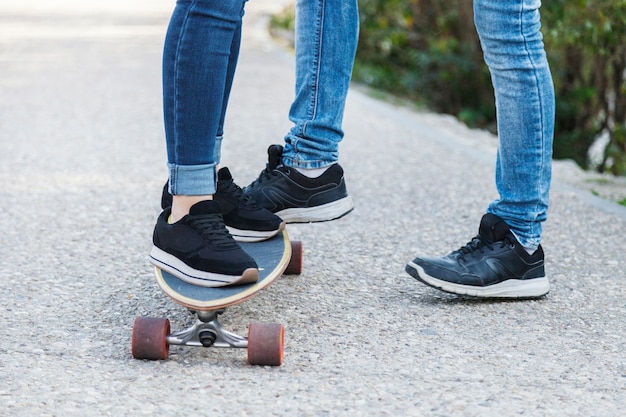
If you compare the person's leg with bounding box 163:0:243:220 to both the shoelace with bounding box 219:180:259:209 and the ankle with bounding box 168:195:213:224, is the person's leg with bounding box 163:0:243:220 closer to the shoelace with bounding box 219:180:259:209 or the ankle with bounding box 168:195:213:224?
the ankle with bounding box 168:195:213:224

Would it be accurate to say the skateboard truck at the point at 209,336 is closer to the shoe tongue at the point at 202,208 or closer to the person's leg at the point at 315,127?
the shoe tongue at the point at 202,208

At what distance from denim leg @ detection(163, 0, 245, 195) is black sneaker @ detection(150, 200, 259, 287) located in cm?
7

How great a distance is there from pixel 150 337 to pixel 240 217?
497 mm

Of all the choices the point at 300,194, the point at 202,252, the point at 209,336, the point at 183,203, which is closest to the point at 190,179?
the point at 183,203

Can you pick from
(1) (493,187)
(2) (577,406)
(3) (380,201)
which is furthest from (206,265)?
(1) (493,187)

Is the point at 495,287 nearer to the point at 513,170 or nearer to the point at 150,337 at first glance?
the point at 513,170

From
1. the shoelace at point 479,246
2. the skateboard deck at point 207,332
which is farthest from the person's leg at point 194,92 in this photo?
the shoelace at point 479,246

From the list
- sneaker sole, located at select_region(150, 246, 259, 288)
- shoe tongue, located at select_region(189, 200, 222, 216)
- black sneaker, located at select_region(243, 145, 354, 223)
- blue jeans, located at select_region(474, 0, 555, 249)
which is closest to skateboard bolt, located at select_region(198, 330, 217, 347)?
sneaker sole, located at select_region(150, 246, 259, 288)

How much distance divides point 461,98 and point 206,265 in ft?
26.6

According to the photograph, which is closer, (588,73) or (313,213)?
(313,213)

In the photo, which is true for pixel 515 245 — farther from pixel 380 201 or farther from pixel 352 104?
pixel 352 104

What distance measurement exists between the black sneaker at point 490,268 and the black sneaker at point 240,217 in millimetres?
411

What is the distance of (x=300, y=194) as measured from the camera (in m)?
2.72

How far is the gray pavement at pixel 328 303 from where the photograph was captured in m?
2.05
